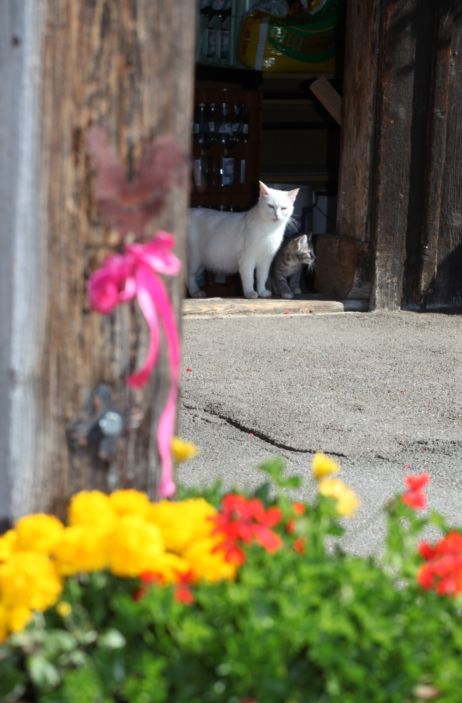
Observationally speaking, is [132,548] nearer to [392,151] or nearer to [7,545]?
[7,545]

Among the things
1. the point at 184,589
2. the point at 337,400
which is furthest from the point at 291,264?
the point at 184,589

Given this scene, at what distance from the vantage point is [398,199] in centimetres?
705

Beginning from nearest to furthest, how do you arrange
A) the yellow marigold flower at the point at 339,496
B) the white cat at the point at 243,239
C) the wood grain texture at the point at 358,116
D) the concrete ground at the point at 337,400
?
the yellow marigold flower at the point at 339,496
the concrete ground at the point at 337,400
the wood grain texture at the point at 358,116
the white cat at the point at 243,239

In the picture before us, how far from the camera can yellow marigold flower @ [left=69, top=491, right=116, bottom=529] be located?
1618mm

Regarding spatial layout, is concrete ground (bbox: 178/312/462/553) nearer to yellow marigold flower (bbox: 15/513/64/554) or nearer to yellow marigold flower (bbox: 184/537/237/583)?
yellow marigold flower (bbox: 184/537/237/583)

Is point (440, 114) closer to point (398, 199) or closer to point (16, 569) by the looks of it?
point (398, 199)

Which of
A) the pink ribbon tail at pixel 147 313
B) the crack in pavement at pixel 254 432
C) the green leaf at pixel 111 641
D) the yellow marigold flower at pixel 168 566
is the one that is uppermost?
the pink ribbon tail at pixel 147 313

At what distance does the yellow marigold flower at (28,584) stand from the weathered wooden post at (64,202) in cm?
20

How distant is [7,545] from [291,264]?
6354mm

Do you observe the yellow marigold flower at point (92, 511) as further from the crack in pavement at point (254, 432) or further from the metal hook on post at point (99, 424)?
the crack in pavement at point (254, 432)

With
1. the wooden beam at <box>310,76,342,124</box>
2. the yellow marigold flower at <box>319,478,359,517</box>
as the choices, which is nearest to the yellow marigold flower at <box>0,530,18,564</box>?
the yellow marigold flower at <box>319,478,359,517</box>

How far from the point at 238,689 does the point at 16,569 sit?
0.34m

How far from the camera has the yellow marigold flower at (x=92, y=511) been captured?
162 cm

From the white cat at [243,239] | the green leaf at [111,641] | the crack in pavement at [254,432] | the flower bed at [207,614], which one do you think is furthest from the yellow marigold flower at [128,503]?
the white cat at [243,239]
